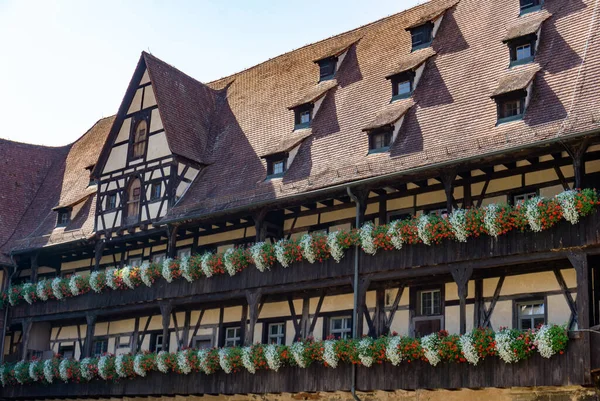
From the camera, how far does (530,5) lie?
1160 inches

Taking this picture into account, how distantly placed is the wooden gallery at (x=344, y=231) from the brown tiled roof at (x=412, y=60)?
128 millimetres

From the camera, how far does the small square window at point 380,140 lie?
1136 inches

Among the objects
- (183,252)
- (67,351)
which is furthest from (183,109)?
(67,351)

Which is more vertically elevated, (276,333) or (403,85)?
(403,85)

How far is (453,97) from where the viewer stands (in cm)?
2852

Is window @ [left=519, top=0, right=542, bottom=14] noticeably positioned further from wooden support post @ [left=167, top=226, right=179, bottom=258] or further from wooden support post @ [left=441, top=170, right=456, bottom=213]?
wooden support post @ [left=167, top=226, right=179, bottom=258]

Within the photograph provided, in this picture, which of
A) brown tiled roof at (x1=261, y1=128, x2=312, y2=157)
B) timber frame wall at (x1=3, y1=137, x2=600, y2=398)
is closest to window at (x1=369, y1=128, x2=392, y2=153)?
timber frame wall at (x1=3, y1=137, x2=600, y2=398)

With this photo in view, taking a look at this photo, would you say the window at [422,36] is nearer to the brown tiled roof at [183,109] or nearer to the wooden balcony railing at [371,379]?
the brown tiled roof at [183,109]

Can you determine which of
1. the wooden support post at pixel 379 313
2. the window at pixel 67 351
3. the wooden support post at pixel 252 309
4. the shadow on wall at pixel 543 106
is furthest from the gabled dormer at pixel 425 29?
the window at pixel 67 351

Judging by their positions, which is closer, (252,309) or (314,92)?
(252,309)

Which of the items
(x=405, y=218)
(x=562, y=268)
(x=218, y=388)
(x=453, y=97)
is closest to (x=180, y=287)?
(x=218, y=388)

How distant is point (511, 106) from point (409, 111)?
152 inches

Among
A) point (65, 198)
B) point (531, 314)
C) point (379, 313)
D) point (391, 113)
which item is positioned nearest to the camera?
point (531, 314)

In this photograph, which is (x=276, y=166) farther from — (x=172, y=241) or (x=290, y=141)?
(x=172, y=241)
